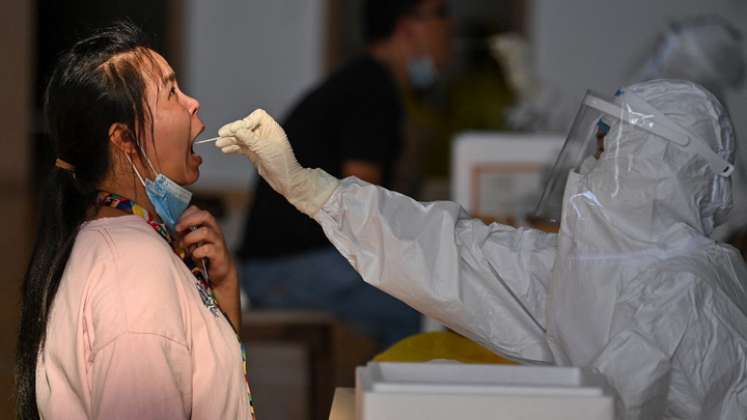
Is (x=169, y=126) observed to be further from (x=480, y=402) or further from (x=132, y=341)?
(x=480, y=402)

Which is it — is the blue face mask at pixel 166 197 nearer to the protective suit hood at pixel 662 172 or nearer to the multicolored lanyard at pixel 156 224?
the multicolored lanyard at pixel 156 224

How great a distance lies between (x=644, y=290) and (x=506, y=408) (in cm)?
43

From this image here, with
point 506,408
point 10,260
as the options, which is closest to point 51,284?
point 506,408

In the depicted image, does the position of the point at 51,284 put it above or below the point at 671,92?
below

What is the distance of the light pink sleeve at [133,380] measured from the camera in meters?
1.53

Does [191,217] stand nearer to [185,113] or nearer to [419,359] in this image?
[185,113]

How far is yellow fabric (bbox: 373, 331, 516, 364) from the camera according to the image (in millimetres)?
2068

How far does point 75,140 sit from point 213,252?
0.28m

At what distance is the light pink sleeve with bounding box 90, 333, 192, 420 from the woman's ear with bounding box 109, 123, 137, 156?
0.31 m

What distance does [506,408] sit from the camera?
1.41 meters

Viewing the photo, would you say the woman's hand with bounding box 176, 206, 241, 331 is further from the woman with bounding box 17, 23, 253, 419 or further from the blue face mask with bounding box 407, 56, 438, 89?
the blue face mask with bounding box 407, 56, 438, 89

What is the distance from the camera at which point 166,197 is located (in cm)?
177

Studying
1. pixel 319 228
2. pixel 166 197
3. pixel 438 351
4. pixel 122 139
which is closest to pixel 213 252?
pixel 166 197

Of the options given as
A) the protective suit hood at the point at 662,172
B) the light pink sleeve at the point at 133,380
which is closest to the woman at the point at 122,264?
the light pink sleeve at the point at 133,380
